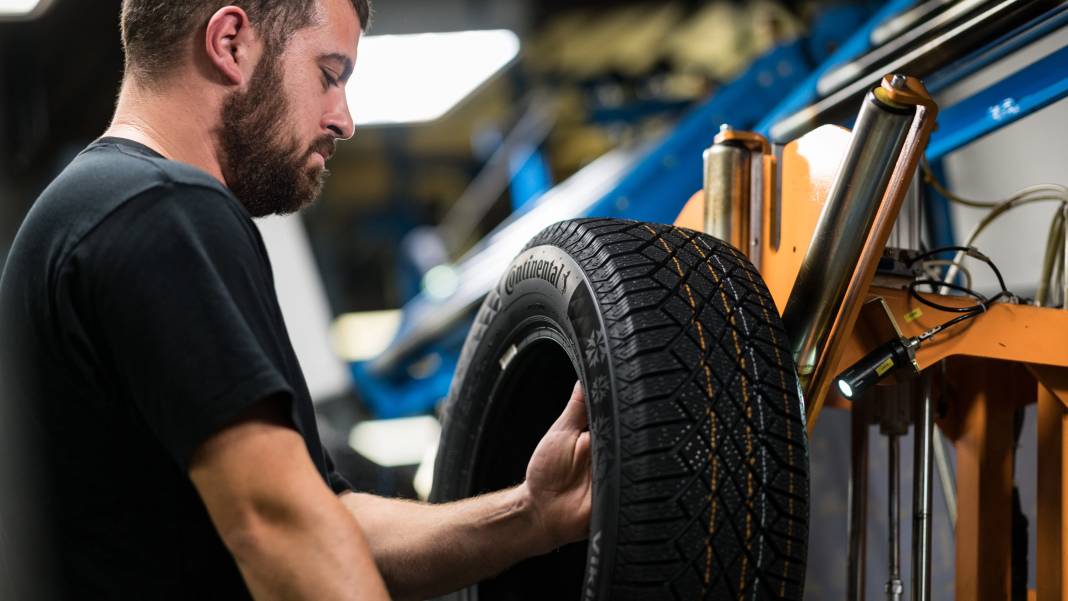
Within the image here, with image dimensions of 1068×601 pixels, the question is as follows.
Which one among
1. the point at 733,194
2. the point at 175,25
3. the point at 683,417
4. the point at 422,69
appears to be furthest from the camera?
the point at 422,69

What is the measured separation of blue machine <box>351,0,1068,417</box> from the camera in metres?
1.81

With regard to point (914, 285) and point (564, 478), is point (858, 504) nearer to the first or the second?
point (914, 285)

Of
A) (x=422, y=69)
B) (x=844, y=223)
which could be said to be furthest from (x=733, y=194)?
A: (x=422, y=69)

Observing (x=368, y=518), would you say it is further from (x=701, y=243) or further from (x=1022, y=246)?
(x=1022, y=246)

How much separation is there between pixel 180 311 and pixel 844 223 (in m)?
0.76

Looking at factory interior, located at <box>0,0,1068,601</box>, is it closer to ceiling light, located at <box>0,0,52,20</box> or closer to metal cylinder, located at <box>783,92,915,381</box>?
metal cylinder, located at <box>783,92,915,381</box>

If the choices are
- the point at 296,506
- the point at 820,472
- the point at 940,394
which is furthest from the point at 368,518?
the point at 820,472

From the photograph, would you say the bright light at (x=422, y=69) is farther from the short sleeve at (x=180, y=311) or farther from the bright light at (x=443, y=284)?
the short sleeve at (x=180, y=311)

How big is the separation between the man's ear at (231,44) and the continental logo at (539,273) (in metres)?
0.43

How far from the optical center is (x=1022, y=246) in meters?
2.54

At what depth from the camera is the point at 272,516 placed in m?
0.96

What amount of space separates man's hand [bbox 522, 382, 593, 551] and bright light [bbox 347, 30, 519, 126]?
5345 millimetres

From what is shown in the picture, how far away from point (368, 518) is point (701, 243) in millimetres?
606

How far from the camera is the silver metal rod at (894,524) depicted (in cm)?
152
